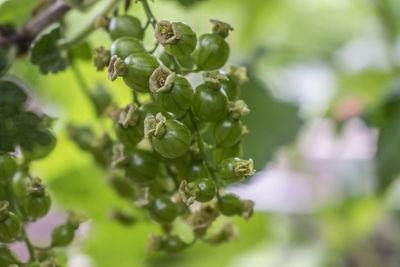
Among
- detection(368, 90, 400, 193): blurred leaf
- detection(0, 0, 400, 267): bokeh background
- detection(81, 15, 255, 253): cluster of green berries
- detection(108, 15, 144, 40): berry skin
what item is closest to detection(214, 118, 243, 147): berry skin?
detection(81, 15, 255, 253): cluster of green berries

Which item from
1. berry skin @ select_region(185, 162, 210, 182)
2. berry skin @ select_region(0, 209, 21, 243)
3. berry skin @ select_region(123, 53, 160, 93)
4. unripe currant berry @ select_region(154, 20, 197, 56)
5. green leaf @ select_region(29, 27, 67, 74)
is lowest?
berry skin @ select_region(0, 209, 21, 243)

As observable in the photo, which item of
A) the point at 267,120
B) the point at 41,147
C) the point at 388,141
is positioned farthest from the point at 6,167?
the point at 388,141

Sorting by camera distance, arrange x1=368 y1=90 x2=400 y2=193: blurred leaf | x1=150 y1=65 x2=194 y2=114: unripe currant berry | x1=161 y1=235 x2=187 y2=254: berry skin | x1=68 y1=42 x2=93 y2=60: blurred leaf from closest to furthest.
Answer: x1=150 y1=65 x2=194 y2=114: unripe currant berry < x1=161 y1=235 x2=187 y2=254: berry skin < x1=68 y1=42 x2=93 y2=60: blurred leaf < x1=368 y1=90 x2=400 y2=193: blurred leaf

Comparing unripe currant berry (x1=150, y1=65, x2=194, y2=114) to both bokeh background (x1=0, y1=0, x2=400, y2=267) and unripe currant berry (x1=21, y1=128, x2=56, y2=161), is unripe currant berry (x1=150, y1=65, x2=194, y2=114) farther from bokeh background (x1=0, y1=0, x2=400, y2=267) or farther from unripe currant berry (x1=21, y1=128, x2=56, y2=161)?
bokeh background (x1=0, y1=0, x2=400, y2=267)

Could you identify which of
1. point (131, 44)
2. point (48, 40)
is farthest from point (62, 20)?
point (131, 44)

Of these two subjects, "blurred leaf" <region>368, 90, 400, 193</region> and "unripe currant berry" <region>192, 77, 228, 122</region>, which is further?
"blurred leaf" <region>368, 90, 400, 193</region>

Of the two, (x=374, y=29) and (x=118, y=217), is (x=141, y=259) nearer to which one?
(x=118, y=217)
